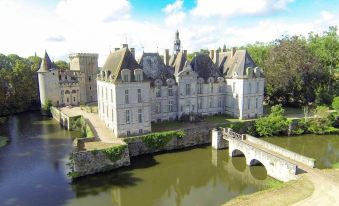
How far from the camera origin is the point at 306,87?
145 feet

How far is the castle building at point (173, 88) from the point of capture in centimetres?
2795

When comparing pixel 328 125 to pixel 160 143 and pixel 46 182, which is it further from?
pixel 46 182

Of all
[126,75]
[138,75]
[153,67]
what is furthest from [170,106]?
[126,75]

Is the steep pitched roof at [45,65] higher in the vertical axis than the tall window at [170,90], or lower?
higher

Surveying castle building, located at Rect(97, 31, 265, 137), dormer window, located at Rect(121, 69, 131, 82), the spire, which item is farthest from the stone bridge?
the spire

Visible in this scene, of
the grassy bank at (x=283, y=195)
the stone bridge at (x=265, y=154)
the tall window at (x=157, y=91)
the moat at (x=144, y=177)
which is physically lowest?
the moat at (x=144, y=177)

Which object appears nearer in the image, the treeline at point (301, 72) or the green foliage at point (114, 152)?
the green foliage at point (114, 152)

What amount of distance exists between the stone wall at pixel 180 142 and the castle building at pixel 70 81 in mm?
28734

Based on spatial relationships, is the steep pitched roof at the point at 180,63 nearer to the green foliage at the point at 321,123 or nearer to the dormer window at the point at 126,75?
the dormer window at the point at 126,75

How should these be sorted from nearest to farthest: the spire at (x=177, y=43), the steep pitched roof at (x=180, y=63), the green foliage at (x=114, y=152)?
the green foliage at (x=114, y=152), the steep pitched roof at (x=180, y=63), the spire at (x=177, y=43)

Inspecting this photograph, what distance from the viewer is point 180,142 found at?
96.6 ft

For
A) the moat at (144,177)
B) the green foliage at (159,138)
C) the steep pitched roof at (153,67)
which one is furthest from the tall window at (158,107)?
the moat at (144,177)

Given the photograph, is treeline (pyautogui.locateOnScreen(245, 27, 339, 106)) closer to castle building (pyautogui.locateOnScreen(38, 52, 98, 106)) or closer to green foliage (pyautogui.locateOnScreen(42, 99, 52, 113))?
castle building (pyautogui.locateOnScreen(38, 52, 98, 106))

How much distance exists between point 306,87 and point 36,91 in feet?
161
